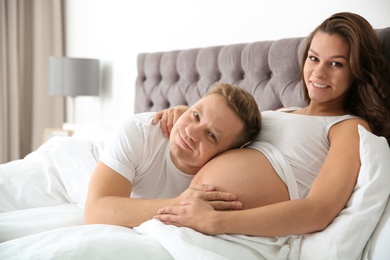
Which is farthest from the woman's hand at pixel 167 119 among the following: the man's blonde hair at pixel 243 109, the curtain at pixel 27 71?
the curtain at pixel 27 71

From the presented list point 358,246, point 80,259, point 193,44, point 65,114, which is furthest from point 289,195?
point 65,114

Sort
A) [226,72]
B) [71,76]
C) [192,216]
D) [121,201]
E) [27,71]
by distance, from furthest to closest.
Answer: [27,71], [71,76], [226,72], [121,201], [192,216]

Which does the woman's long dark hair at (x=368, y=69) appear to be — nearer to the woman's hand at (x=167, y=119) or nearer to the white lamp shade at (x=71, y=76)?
the woman's hand at (x=167, y=119)

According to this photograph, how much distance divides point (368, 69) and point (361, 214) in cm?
58

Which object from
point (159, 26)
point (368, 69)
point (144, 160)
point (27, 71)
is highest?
point (159, 26)

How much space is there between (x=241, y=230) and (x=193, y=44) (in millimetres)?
2055

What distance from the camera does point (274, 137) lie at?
1616 mm

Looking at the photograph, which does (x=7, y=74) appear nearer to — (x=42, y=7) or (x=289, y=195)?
(x=42, y=7)

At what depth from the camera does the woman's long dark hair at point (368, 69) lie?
159 centimetres

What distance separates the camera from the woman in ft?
4.26

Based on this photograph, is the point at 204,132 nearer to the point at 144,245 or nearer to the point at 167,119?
the point at 167,119

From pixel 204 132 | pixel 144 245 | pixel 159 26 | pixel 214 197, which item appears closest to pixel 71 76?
pixel 159 26

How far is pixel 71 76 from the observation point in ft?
12.3

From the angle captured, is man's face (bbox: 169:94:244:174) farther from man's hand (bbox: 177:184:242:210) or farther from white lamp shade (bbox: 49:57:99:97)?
white lamp shade (bbox: 49:57:99:97)
